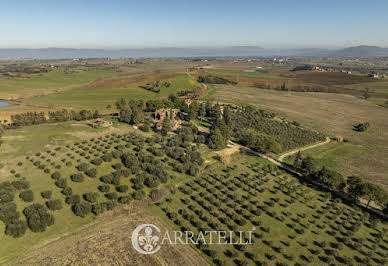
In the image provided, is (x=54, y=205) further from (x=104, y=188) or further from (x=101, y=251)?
(x=101, y=251)

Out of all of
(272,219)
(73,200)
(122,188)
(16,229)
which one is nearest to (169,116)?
(122,188)

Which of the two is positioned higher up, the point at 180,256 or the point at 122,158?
the point at 122,158

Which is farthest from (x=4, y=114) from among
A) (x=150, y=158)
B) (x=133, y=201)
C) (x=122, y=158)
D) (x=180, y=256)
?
(x=180, y=256)

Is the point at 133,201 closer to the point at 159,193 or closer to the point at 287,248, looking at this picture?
the point at 159,193

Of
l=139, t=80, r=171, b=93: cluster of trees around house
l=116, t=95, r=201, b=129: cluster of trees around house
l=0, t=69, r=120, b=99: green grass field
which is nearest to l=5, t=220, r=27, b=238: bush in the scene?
l=116, t=95, r=201, b=129: cluster of trees around house

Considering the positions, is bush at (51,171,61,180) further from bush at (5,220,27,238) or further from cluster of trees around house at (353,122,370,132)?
cluster of trees around house at (353,122,370,132)

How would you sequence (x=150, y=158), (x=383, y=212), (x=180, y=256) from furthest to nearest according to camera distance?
(x=150, y=158), (x=383, y=212), (x=180, y=256)
